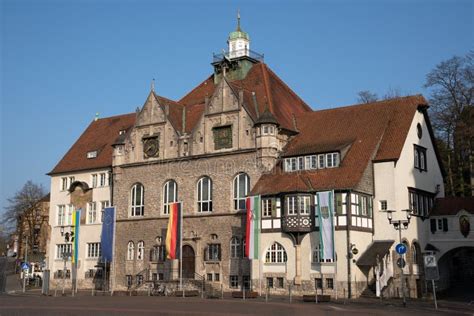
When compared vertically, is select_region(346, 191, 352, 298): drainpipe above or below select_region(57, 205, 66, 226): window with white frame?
below

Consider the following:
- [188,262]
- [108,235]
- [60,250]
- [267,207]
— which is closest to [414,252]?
[267,207]

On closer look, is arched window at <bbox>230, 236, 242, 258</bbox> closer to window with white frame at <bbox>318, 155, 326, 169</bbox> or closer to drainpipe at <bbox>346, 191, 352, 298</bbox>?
window with white frame at <bbox>318, 155, 326, 169</bbox>

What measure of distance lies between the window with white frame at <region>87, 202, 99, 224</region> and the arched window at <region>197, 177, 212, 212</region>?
12334 mm

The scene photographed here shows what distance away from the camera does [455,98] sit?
55156 mm

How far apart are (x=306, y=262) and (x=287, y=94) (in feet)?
60.0

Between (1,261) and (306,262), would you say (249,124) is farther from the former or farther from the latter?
(1,261)

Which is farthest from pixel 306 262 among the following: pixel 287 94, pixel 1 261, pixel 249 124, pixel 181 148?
pixel 1 261

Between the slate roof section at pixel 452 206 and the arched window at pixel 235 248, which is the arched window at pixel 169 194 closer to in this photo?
the arched window at pixel 235 248

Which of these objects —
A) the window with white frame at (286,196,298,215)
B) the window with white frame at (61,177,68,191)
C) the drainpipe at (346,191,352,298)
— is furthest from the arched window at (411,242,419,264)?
the window with white frame at (61,177,68,191)

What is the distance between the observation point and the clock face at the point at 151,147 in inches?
2114

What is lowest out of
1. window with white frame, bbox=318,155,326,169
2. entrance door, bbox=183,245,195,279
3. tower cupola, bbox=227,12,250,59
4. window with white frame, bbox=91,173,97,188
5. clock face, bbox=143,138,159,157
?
entrance door, bbox=183,245,195,279

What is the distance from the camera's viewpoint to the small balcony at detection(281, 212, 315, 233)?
42.7 metres

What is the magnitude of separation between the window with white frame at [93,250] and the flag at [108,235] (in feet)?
9.55

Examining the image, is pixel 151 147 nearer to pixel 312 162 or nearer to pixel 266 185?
pixel 266 185
